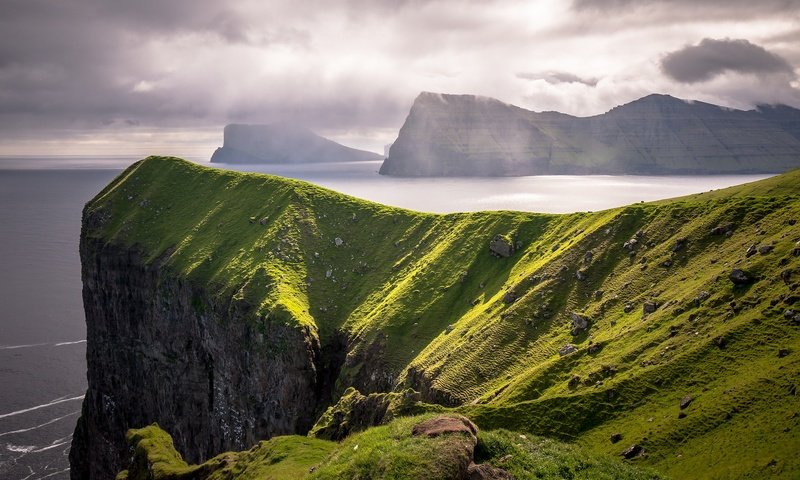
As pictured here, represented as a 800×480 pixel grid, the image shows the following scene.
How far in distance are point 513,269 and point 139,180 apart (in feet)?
382

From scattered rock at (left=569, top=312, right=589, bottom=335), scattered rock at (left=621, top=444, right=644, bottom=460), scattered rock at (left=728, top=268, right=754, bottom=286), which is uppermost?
scattered rock at (left=728, top=268, right=754, bottom=286)

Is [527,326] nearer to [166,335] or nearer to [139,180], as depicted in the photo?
[166,335]

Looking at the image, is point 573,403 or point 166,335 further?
point 166,335

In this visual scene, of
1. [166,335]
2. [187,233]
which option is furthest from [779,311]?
[187,233]

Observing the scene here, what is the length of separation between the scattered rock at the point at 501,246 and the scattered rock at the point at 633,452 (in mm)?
56659

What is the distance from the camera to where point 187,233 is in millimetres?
133875

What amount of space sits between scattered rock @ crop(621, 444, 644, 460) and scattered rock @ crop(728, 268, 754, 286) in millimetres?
24189

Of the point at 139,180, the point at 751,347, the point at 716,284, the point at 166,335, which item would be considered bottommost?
the point at 166,335

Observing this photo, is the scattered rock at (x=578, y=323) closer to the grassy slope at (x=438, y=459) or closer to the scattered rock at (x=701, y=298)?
the scattered rock at (x=701, y=298)

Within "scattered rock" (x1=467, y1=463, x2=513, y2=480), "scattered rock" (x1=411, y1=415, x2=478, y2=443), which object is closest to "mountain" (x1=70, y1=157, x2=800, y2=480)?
"scattered rock" (x1=411, y1=415, x2=478, y2=443)

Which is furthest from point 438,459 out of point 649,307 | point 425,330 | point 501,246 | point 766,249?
point 501,246

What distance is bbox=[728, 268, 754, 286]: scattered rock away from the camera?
57.8 m

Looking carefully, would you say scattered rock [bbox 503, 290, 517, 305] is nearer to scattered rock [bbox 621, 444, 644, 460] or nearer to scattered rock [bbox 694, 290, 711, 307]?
scattered rock [bbox 694, 290, 711, 307]

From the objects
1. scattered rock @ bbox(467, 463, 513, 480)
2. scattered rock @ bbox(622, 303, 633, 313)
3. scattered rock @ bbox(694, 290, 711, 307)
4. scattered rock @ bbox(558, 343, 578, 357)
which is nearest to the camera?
scattered rock @ bbox(467, 463, 513, 480)
